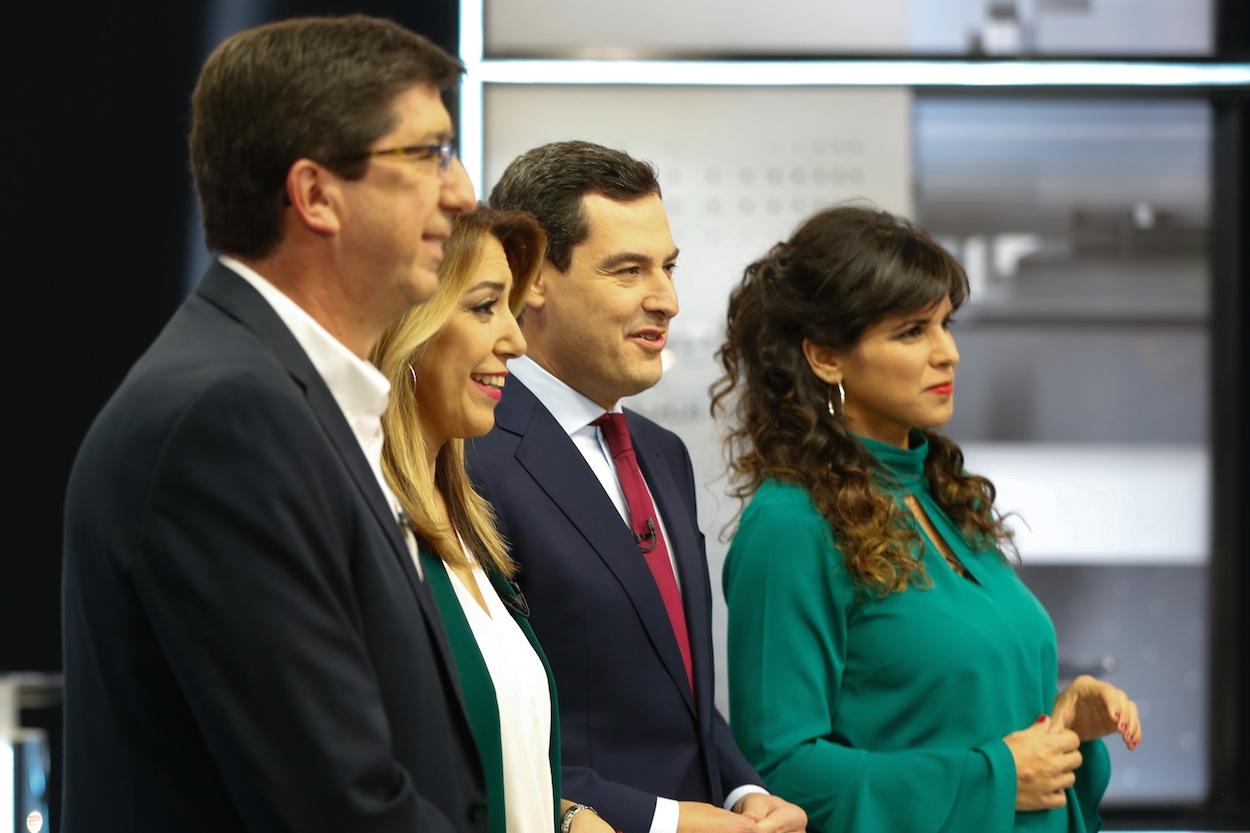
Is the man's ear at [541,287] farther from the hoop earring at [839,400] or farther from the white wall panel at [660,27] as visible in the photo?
the white wall panel at [660,27]

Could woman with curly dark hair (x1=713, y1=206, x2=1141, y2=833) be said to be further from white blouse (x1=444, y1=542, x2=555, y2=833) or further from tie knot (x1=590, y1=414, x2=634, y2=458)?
white blouse (x1=444, y1=542, x2=555, y2=833)

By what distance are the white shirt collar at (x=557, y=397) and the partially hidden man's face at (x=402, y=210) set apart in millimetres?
818

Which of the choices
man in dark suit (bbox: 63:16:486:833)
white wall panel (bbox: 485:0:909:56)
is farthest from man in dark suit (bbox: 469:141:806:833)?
white wall panel (bbox: 485:0:909:56)

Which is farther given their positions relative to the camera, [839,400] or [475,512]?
[839,400]

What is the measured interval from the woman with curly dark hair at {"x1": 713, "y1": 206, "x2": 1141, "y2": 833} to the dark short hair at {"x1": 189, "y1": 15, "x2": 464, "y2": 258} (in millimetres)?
1215

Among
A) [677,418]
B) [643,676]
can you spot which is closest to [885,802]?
[643,676]

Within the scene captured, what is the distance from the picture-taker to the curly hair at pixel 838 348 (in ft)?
8.08

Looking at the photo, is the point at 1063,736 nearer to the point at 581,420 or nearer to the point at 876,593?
the point at 876,593

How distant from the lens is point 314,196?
142cm

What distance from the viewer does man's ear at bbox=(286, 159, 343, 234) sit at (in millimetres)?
1400

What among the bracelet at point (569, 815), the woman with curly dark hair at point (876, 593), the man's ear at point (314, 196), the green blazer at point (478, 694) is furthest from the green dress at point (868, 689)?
the man's ear at point (314, 196)

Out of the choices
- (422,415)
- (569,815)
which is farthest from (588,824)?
(422,415)

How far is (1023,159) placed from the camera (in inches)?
179

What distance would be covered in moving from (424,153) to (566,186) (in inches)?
36.5
